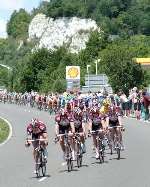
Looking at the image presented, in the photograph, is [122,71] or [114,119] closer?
[114,119]

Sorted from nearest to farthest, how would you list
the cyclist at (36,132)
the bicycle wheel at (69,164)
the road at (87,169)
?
the road at (87,169), the cyclist at (36,132), the bicycle wheel at (69,164)

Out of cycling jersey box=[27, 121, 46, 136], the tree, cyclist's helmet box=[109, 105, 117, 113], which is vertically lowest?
cycling jersey box=[27, 121, 46, 136]

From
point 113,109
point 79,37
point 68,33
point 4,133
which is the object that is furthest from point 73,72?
point 68,33

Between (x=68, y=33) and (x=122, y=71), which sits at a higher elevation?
(x=68, y=33)

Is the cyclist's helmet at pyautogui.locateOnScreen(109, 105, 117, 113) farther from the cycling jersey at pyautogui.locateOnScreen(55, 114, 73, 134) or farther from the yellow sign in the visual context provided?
the yellow sign

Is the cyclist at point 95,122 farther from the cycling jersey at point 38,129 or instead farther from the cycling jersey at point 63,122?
the cycling jersey at point 38,129

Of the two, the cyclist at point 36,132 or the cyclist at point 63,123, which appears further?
the cyclist at point 63,123

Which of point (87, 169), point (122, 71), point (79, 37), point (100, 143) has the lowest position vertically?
point (87, 169)

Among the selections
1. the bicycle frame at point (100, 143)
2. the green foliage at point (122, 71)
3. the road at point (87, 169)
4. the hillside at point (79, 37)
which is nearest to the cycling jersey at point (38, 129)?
the road at point (87, 169)

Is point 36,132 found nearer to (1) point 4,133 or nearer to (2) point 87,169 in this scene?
(2) point 87,169

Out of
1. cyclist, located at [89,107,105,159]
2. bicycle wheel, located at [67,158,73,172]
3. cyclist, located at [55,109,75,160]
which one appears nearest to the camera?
bicycle wheel, located at [67,158,73,172]

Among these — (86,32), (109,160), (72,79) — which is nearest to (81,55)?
(72,79)

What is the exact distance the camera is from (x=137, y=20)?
607 ft

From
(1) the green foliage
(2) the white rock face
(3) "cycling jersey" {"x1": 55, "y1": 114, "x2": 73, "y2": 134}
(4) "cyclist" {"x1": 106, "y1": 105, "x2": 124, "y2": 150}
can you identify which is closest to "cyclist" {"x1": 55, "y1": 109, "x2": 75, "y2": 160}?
(3) "cycling jersey" {"x1": 55, "y1": 114, "x2": 73, "y2": 134}
